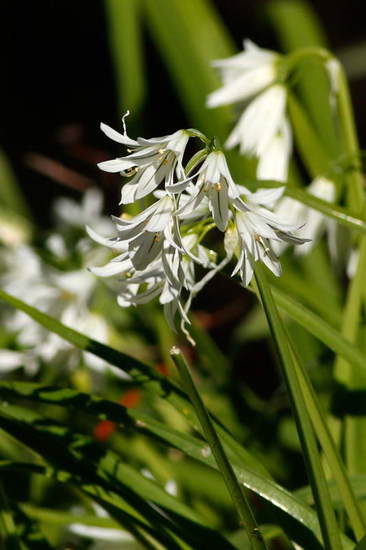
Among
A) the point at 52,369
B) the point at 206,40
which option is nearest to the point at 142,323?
the point at 52,369

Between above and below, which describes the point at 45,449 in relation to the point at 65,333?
below

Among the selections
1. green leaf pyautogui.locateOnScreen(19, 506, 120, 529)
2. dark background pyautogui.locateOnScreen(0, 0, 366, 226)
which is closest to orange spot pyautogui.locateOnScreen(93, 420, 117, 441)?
green leaf pyautogui.locateOnScreen(19, 506, 120, 529)

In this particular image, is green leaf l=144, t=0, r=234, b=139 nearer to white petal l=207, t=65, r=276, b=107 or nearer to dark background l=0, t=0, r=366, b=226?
white petal l=207, t=65, r=276, b=107

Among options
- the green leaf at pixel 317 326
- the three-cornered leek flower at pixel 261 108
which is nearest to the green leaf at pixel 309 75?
the three-cornered leek flower at pixel 261 108

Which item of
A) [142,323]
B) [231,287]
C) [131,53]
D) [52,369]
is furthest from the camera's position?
[231,287]

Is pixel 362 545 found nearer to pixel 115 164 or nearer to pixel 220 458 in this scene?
pixel 220 458

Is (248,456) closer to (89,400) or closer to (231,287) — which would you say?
(89,400)
